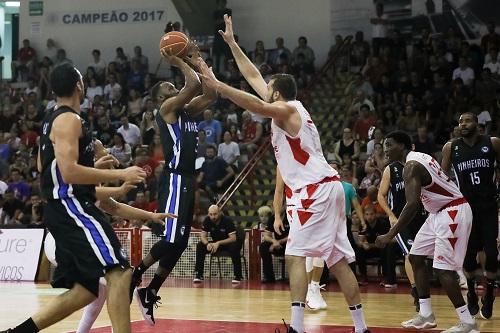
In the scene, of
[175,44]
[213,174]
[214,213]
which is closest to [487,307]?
[175,44]

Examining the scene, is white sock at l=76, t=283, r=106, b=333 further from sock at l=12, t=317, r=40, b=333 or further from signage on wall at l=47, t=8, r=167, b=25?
signage on wall at l=47, t=8, r=167, b=25

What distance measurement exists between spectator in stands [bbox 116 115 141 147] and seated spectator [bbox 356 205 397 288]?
723 cm

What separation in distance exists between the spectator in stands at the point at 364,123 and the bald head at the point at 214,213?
397 cm

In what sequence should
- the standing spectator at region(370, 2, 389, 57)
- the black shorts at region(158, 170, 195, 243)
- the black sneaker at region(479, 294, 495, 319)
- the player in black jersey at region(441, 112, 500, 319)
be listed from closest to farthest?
the black shorts at region(158, 170, 195, 243) → the black sneaker at region(479, 294, 495, 319) → the player in black jersey at region(441, 112, 500, 319) → the standing spectator at region(370, 2, 389, 57)

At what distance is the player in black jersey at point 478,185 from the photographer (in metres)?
9.36

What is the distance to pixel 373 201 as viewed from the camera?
548 inches

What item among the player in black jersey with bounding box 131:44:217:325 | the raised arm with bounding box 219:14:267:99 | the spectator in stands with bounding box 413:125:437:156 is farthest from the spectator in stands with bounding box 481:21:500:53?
the raised arm with bounding box 219:14:267:99

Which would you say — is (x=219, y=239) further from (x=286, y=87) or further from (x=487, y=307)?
(x=286, y=87)

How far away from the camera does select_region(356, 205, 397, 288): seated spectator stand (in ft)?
44.1

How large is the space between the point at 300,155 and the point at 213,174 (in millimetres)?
10254

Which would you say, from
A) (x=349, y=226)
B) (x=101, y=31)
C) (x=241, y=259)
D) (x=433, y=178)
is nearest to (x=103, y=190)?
(x=433, y=178)

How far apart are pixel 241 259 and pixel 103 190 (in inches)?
349

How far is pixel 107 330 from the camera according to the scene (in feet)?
25.5

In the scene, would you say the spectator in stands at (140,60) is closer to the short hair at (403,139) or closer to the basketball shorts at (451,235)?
the short hair at (403,139)
